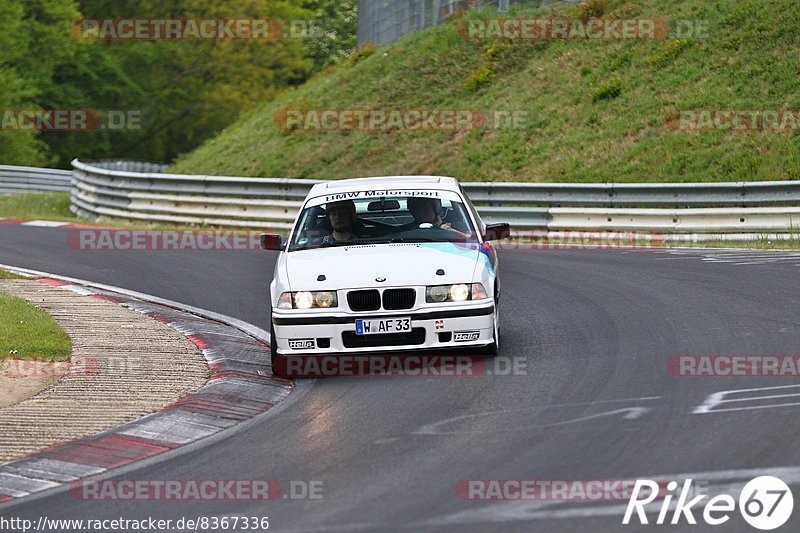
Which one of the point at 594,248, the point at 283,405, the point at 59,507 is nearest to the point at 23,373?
the point at 283,405

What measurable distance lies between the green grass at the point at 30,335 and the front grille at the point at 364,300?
110 inches

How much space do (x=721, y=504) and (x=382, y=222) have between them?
20.1 ft

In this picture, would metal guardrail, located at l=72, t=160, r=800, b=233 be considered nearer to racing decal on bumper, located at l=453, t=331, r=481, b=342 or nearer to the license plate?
racing decal on bumper, located at l=453, t=331, r=481, b=342

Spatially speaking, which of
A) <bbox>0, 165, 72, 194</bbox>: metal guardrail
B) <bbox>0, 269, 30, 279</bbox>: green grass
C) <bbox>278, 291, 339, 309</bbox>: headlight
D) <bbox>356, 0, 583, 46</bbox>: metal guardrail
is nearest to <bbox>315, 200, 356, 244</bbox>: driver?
<bbox>278, 291, 339, 309</bbox>: headlight

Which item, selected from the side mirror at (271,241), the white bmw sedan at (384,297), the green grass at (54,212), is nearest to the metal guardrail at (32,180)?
the green grass at (54,212)

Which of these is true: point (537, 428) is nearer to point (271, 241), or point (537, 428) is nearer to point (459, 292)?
point (459, 292)

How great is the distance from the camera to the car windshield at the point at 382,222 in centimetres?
1127

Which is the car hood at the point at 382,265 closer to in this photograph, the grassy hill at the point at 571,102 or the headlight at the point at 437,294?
the headlight at the point at 437,294

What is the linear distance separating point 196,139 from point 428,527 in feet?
197

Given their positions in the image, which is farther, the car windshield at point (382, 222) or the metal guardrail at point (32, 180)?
the metal guardrail at point (32, 180)

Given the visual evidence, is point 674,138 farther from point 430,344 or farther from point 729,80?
point 430,344

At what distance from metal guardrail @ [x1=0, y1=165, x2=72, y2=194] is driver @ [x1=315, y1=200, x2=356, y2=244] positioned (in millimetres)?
31643

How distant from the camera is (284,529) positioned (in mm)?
6207

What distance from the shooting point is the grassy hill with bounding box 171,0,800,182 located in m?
25.5
